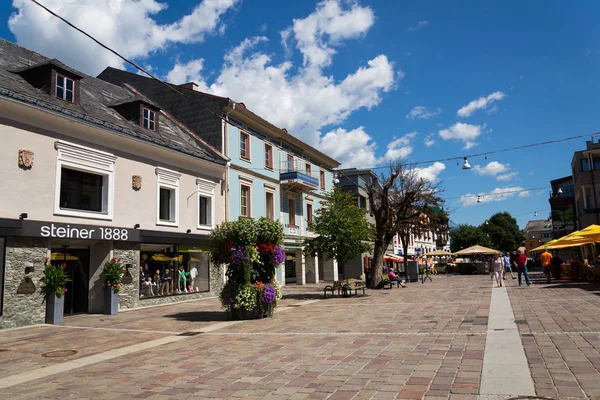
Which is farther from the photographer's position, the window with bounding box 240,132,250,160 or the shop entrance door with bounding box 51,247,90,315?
the window with bounding box 240,132,250,160

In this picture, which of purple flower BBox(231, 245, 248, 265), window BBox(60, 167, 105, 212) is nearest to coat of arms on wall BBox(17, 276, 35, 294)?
window BBox(60, 167, 105, 212)

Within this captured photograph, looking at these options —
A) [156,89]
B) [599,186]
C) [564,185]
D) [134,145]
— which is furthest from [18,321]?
[564,185]

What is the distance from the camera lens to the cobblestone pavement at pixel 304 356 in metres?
5.67

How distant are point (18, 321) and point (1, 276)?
1342mm

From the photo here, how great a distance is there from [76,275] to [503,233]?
7882 centimetres

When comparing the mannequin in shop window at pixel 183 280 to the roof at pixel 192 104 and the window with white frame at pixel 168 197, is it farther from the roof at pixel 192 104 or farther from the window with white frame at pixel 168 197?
the roof at pixel 192 104

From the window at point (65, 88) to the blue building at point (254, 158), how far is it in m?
5.14

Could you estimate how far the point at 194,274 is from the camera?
20.4 meters

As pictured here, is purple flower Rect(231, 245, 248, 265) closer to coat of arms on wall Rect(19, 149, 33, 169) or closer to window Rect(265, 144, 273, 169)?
coat of arms on wall Rect(19, 149, 33, 169)

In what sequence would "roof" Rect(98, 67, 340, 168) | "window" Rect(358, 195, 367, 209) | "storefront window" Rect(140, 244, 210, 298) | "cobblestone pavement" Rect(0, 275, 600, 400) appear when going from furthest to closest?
1. "window" Rect(358, 195, 367, 209)
2. "roof" Rect(98, 67, 340, 168)
3. "storefront window" Rect(140, 244, 210, 298)
4. "cobblestone pavement" Rect(0, 275, 600, 400)

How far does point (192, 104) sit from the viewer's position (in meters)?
23.9

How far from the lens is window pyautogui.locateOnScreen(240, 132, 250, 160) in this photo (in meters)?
24.3

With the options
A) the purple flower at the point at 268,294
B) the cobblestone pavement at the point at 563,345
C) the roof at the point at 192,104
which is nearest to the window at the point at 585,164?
the roof at the point at 192,104

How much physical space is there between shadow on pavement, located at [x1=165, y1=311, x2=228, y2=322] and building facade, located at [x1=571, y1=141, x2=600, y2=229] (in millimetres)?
37773
